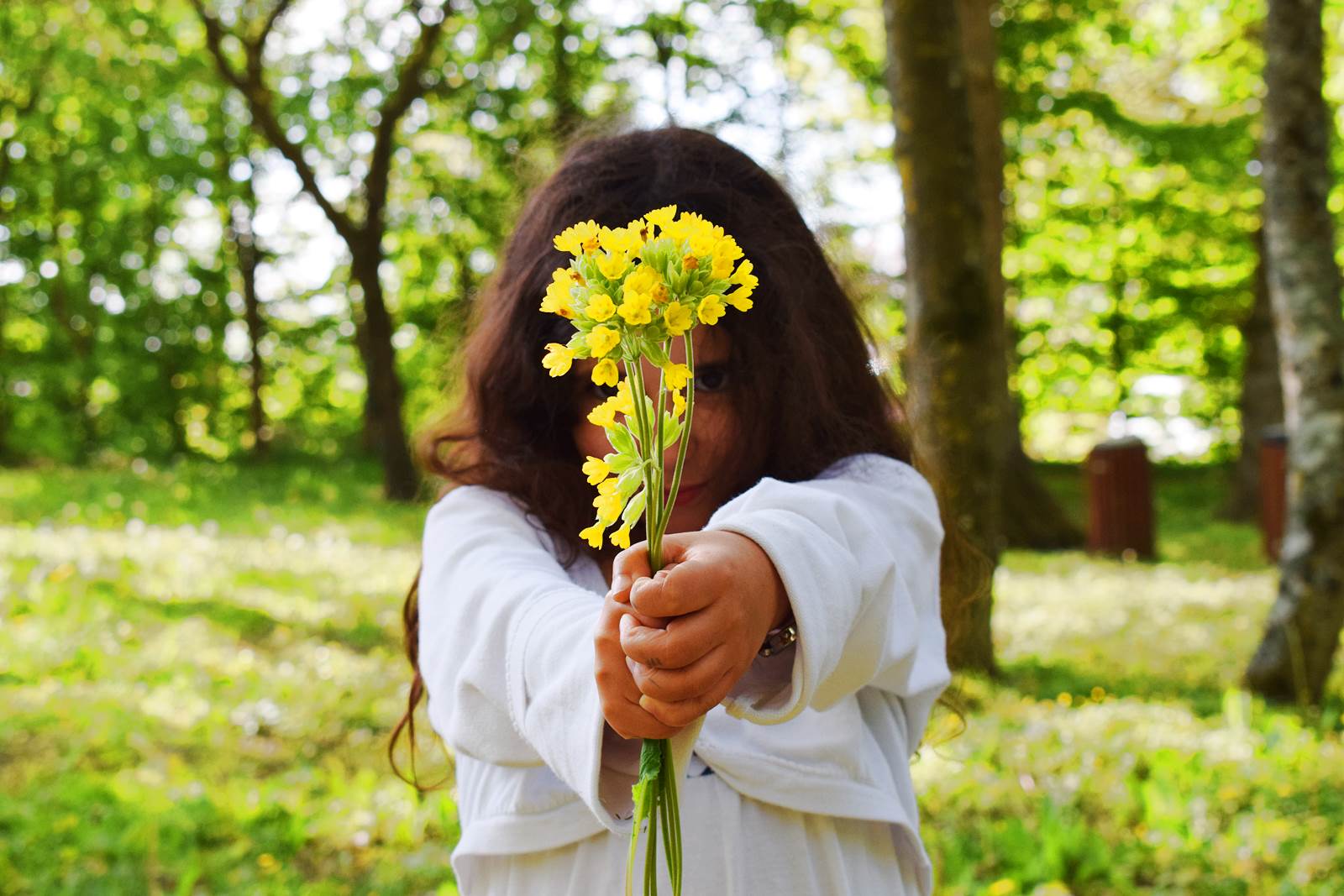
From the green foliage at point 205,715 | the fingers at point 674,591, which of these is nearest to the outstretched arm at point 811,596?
the fingers at point 674,591

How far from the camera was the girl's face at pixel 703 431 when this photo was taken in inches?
65.7

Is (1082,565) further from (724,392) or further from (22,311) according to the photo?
(22,311)

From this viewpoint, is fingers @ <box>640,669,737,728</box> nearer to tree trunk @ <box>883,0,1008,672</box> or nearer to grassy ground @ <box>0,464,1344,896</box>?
grassy ground @ <box>0,464,1344,896</box>

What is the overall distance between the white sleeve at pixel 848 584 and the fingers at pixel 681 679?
12 cm

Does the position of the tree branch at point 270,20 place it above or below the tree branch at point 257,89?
above

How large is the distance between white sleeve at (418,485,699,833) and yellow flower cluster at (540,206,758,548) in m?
0.31

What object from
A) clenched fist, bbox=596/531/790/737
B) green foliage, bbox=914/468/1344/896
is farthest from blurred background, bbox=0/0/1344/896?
clenched fist, bbox=596/531/790/737

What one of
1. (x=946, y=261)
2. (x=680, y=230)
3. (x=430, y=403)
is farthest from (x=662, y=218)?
(x=430, y=403)

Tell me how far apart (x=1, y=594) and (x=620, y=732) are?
622cm

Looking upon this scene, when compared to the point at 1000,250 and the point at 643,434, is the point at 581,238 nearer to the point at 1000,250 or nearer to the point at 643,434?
the point at 643,434

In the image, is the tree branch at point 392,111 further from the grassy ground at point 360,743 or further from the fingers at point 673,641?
the fingers at point 673,641

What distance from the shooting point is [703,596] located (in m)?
1.00

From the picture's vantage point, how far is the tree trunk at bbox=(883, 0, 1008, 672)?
5.08 metres

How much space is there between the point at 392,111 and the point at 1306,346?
930cm
